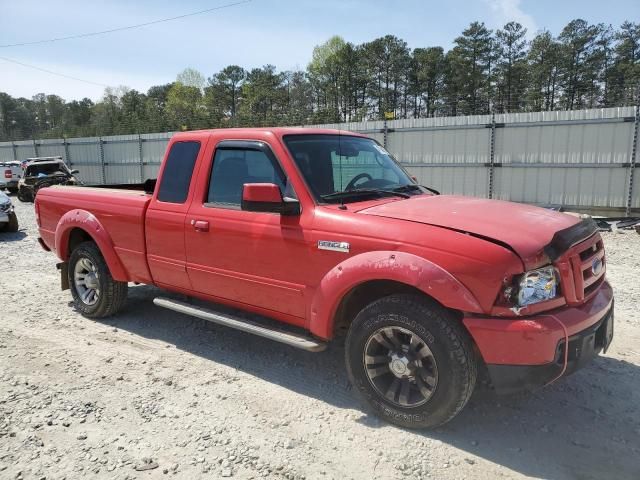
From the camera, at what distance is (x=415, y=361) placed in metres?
3.17

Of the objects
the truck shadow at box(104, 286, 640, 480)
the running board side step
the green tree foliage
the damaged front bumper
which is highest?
the green tree foliage

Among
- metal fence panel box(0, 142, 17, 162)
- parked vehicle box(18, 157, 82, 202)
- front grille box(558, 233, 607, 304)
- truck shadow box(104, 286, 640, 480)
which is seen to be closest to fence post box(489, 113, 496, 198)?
truck shadow box(104, 286, 640, 480)

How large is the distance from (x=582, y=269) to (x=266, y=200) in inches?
83.1

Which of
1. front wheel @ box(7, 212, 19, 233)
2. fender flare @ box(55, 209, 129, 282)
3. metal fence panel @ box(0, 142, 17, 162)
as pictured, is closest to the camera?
fender flare @ box(55, 209, 129, 282)

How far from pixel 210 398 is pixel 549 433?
7.76ft

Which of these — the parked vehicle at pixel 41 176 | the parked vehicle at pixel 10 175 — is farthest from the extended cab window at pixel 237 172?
the parked vehicle at pixel 10 175

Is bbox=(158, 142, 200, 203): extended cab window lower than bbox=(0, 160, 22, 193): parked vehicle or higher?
higher

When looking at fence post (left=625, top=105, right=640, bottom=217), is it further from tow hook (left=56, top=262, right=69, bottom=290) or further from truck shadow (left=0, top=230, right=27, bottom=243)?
truck shadow (left=0, top=230, right=27, bottom=243)

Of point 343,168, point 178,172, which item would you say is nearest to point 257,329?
point 343,168

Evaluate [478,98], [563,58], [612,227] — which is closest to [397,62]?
[478,98]

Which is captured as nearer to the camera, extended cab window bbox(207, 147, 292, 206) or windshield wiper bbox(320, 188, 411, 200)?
windshield wiper bbox(320, 188, 411, 200)

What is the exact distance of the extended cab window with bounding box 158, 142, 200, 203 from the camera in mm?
4453

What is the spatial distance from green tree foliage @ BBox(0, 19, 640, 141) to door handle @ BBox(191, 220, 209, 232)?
33241mm

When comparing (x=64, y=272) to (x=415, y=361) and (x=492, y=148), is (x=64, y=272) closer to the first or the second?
(x=415, y=361)
